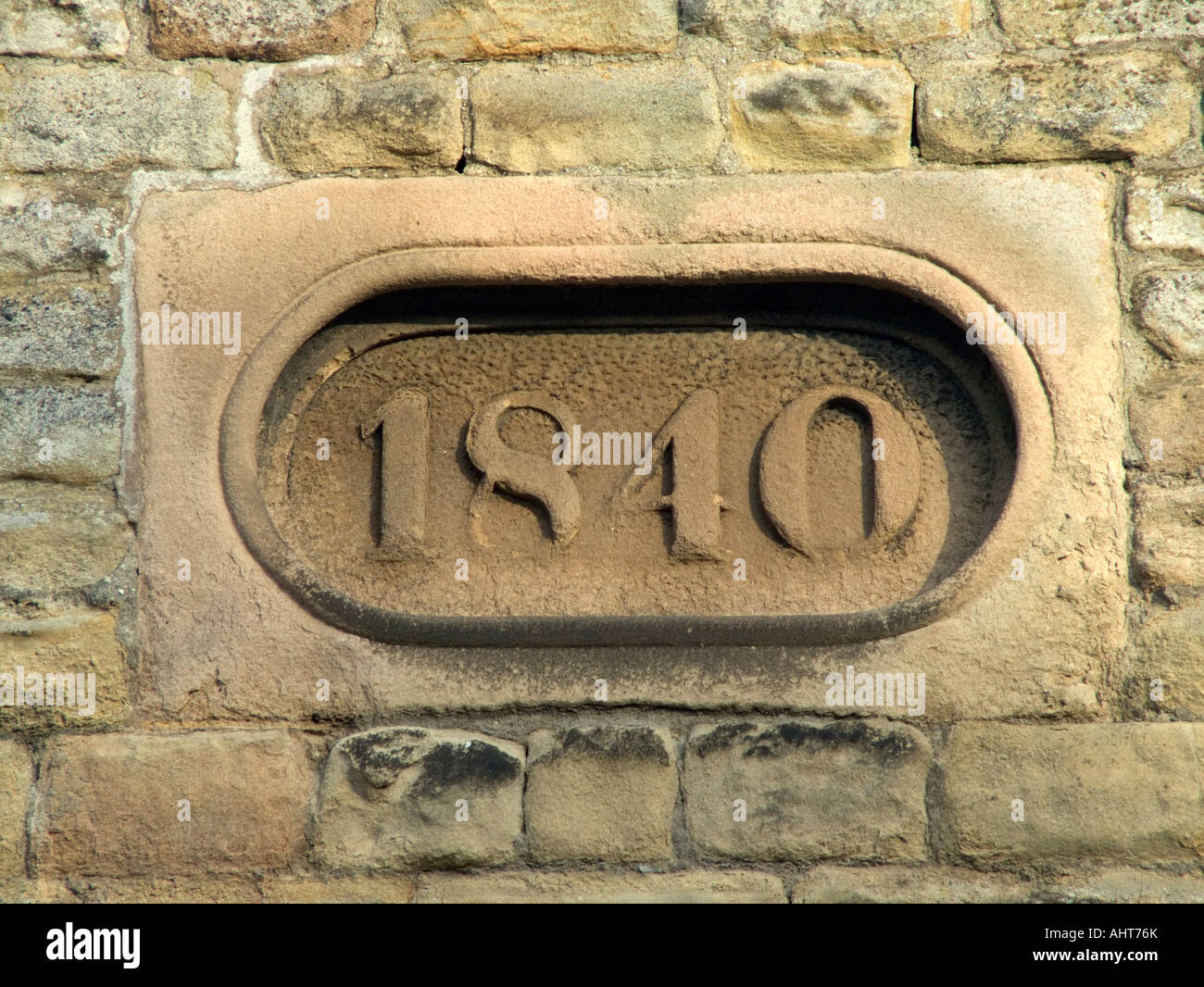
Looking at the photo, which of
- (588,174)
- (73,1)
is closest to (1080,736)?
(588,174)

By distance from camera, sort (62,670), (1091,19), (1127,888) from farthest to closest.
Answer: (1091,19) < (62,670) < (1127,888)

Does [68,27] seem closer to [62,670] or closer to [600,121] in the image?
[600,121]

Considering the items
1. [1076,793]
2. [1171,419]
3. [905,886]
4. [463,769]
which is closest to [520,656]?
[463,769]

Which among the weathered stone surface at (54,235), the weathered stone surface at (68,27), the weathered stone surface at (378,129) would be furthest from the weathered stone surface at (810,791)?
the weathered stone surface at (68,27)

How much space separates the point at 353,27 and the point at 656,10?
23.2 inches

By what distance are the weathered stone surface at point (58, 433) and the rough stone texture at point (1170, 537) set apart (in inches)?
73.6

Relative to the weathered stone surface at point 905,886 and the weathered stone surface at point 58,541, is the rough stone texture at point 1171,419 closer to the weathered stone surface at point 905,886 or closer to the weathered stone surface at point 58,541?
the weathered stone surface at point 905,886

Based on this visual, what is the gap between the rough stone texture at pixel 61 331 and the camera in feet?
7.02

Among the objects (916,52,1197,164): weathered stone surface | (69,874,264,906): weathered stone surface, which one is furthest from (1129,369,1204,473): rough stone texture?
(69,874,264,906): weathered stone surface

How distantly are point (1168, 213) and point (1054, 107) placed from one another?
0.94 feet

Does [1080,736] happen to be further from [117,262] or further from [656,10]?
[117,262]

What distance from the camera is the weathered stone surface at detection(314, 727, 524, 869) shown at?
78.4 inches

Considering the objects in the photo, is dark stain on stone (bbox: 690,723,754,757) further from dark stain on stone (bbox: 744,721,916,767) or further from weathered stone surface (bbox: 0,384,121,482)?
weathered stone surface (bbox: 0,384,121,482)

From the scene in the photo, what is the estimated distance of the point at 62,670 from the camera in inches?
80.7
